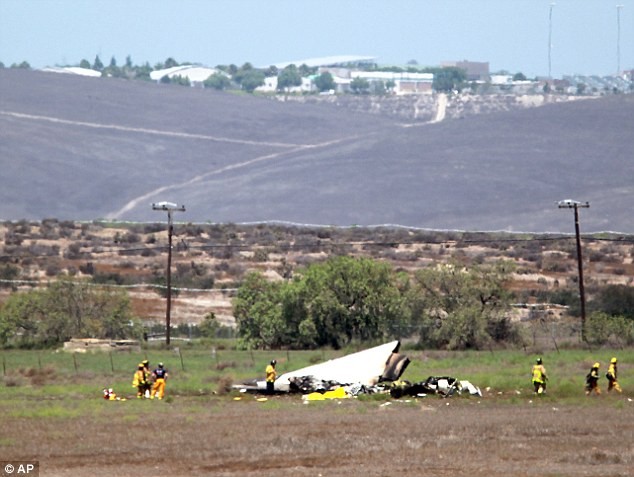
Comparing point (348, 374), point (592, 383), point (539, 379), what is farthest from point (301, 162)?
point (592, 383)

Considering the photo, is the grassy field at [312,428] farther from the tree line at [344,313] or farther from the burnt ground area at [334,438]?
the tree line at [344,313]

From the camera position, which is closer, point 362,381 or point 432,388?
point 432,388

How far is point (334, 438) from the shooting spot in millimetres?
27016

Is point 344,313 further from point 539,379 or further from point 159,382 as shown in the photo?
point 159,382

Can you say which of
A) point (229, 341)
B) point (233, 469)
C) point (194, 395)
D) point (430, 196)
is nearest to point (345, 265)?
point (229, 341)

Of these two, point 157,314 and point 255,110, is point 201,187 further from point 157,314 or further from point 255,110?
point 157,314

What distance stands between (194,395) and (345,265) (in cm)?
2173

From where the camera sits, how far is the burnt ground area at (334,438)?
23.7 metres

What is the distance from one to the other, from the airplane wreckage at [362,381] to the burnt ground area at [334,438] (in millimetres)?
1020

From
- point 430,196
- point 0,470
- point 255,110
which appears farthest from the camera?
point 255,110

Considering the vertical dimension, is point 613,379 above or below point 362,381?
above

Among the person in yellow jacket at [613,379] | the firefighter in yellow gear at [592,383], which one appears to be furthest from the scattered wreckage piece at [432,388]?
the person in yellow jacket at [613,379]

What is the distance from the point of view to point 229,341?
190 feet

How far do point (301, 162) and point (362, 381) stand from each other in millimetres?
119680
